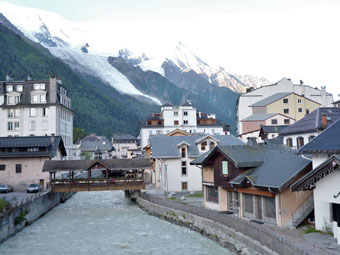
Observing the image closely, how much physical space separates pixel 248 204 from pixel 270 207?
123 inches

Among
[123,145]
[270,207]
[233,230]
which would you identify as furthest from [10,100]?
[123,145]

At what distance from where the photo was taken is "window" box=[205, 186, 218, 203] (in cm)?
3672

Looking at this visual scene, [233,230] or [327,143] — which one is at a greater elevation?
[327,143]

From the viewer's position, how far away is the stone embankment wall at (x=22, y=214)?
98.5 feet

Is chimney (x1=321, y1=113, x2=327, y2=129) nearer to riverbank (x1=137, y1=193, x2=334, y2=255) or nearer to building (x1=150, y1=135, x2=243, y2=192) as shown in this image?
riverbank (x1=137, y1=193, x2=334, y2=255)

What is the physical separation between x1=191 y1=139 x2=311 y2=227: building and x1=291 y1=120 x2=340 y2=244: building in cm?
232

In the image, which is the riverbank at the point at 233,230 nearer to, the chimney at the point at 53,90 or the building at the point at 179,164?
the building at the point at 179,164

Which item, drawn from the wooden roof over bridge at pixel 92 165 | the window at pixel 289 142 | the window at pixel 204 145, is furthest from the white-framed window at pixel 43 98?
the window at pixel 289 142

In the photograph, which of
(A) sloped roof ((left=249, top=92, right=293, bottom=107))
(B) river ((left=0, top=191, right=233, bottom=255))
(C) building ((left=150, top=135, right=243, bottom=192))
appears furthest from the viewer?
(A) sloped roof ((left=249, top=92, right=293, bottom=107))

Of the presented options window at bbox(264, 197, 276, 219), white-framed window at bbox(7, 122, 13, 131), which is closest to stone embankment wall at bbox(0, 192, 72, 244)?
window at bbox(264, 197, 276, 219)

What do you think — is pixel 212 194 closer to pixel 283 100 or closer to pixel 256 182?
pixel 256 182

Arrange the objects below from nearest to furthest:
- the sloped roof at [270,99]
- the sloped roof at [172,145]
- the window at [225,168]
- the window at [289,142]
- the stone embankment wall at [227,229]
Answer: the stone embankment wall at [227,229] → the window at [225,168] → the window at [289,142] → the sloped roof at [172,145] → the sloped roof at [270,99]

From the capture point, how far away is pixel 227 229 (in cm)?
2717

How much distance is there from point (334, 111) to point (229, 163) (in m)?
15.0
